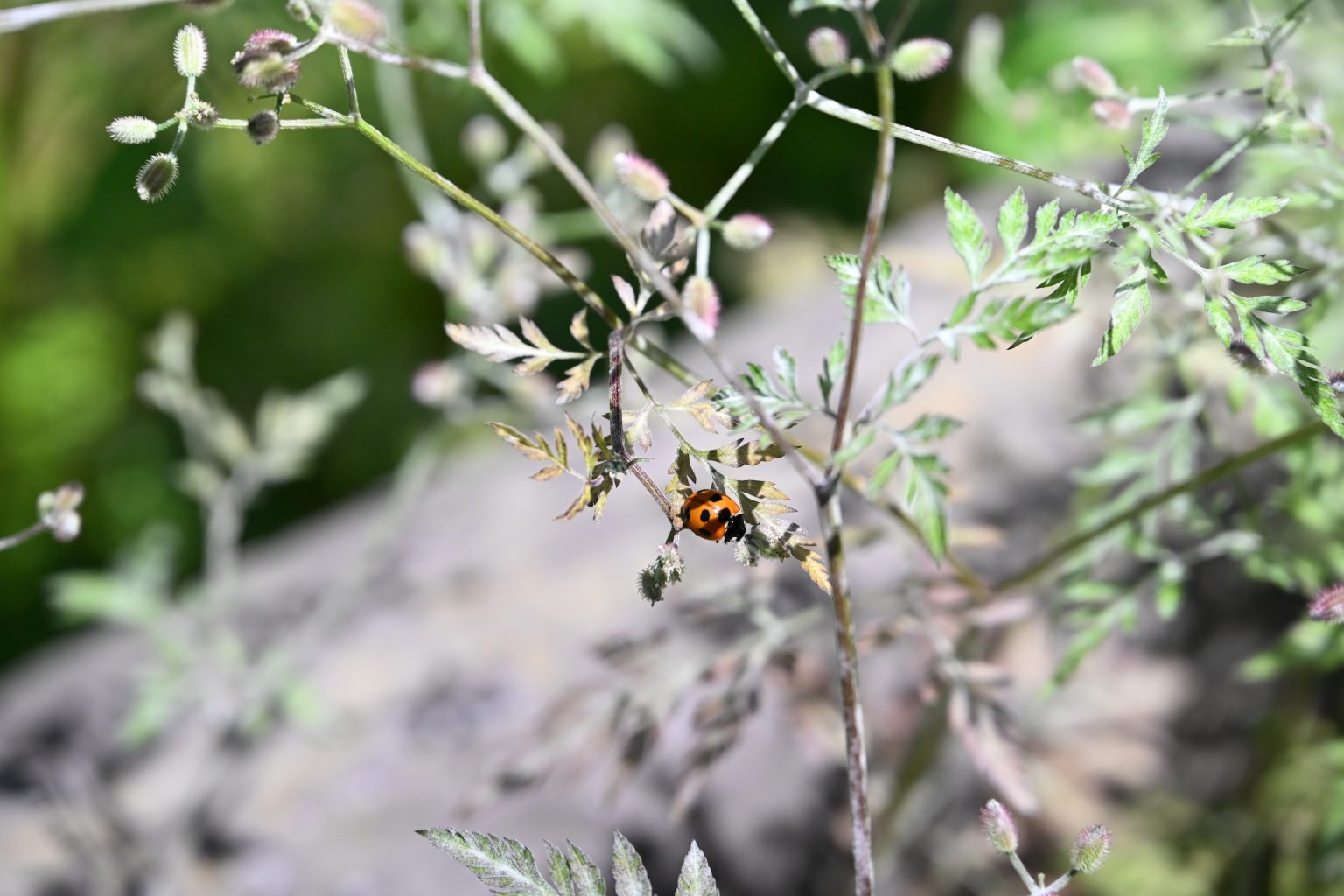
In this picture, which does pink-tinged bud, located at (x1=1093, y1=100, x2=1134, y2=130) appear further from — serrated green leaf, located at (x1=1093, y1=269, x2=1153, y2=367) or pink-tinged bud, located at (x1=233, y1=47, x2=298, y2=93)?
pink-tinged bud, located at (x1=233, y1=47, x2=298, y2=93)

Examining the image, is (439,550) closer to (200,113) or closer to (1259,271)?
(200,113)

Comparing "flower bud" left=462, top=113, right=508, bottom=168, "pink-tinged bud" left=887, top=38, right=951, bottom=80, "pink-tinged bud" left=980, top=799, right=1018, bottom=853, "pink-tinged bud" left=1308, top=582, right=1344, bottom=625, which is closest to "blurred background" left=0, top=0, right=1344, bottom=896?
"flower bud" left=462, top=113, right=508, bottom=168

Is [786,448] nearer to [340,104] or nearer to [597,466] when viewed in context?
[597,466]

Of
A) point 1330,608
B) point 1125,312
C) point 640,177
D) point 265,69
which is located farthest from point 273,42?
point 1330,608

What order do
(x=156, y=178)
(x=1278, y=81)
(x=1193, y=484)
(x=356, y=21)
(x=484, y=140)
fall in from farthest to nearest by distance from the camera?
1. (x=484, y=140)
2. (x=1193, y=484)
3. (x=1278, y=81)
4. (x=156, y=178)
5. (x=356, y=21)

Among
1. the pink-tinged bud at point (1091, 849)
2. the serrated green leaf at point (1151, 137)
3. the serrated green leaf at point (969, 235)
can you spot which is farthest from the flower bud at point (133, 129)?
the pink-tinged bud at point (1091, 849)

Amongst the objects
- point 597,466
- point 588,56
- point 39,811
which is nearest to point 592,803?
point 39,811
